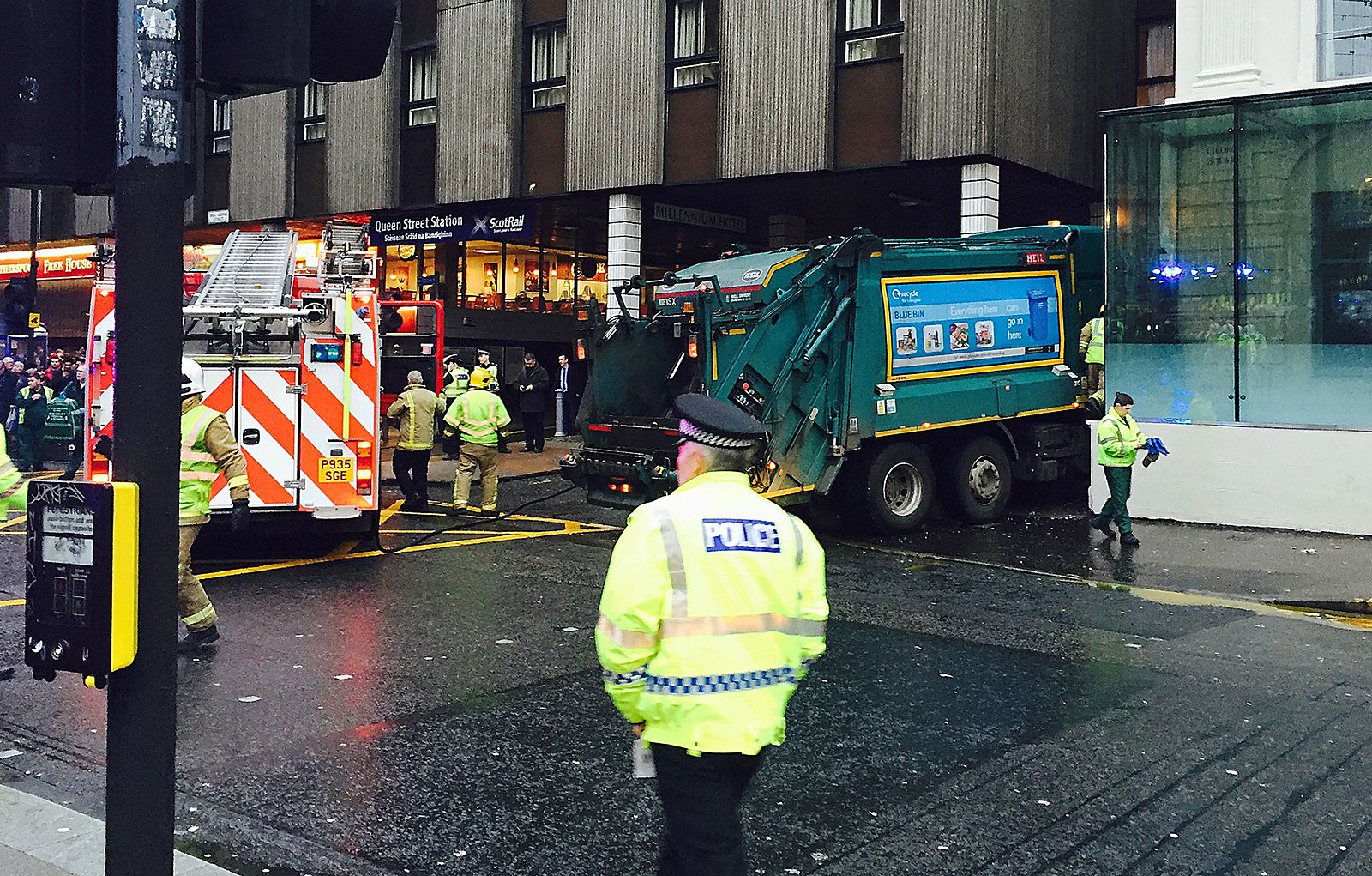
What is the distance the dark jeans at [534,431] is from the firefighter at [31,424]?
7.71 m

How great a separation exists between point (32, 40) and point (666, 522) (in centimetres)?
192

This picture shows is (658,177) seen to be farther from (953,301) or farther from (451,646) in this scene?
(451,646)

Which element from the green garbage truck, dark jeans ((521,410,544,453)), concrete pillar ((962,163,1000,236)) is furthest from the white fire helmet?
dark jeans ((521,410,544,453))

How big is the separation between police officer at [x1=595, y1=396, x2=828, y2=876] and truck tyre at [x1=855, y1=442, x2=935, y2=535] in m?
9.63

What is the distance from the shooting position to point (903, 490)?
1345 centimetres

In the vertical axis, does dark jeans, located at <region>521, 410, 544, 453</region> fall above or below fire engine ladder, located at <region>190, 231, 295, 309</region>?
below

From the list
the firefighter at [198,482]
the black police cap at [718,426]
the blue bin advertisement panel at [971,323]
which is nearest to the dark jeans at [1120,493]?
the blue bin advertisement panel at [971,323]

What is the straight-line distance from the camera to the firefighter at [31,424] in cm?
2003

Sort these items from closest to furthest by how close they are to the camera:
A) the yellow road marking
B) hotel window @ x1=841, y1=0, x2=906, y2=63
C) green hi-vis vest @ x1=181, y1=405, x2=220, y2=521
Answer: green hi-vis vest @ x1=181, y1=405, x2=220, y2=521
the yellow road marking
hotel window @ x1=841, y1=0, x2=906, y2=63

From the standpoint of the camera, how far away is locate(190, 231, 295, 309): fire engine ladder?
1128cm

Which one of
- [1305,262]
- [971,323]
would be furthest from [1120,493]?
[1305,262]

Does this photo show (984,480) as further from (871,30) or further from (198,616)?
(198,616)

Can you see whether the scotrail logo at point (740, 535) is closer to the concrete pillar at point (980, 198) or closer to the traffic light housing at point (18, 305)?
the concrete pillar at point (980, 198)

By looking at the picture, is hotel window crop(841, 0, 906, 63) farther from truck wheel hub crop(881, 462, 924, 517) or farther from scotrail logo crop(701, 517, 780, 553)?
scotrail logo crop(701, 517, 780, 553)
